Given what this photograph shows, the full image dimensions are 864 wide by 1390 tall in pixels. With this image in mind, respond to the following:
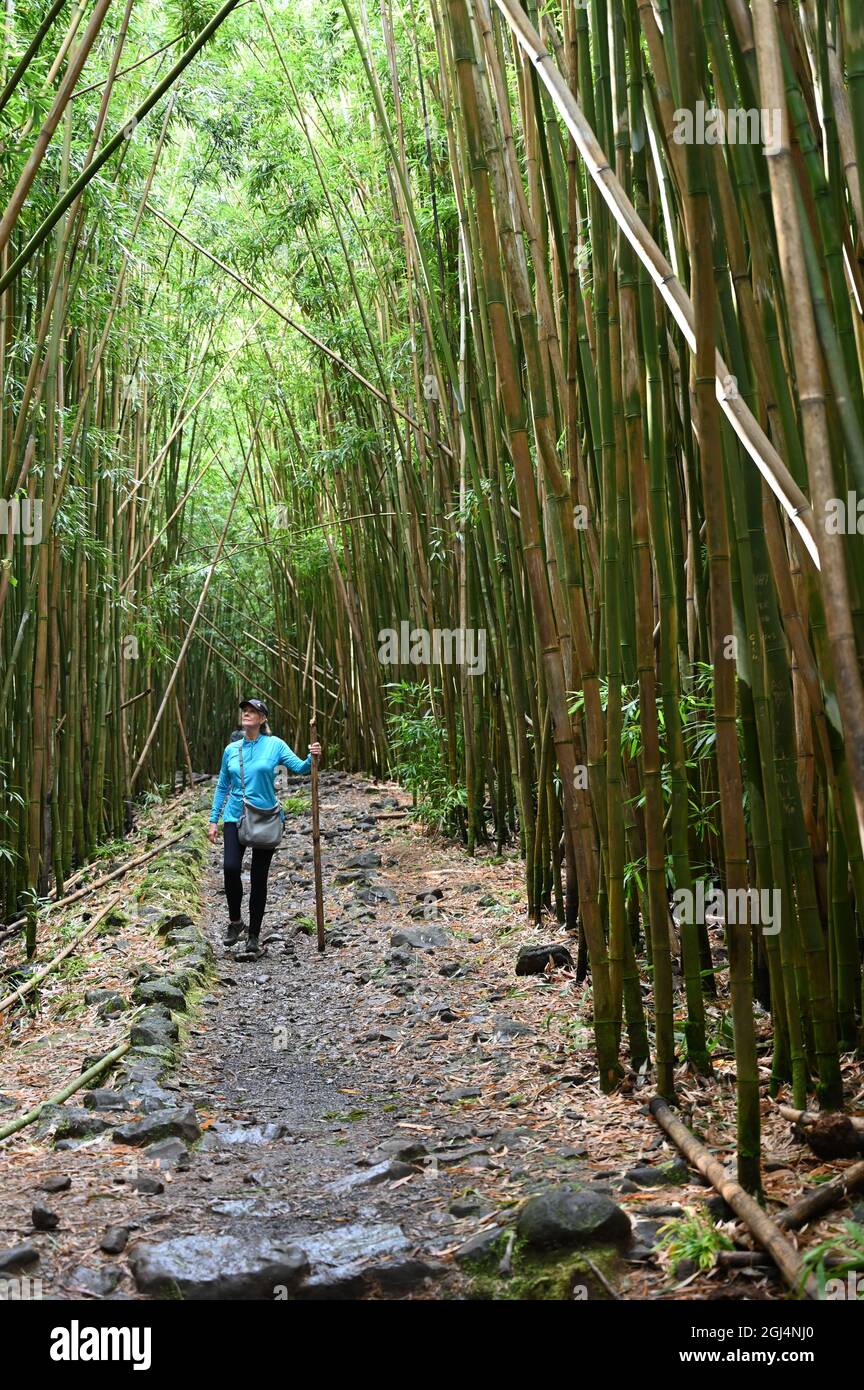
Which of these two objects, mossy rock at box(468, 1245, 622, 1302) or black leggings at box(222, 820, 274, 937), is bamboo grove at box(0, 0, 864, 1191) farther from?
black leggings at box(222, 820, 274, 937)

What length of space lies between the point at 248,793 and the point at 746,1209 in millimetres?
2953

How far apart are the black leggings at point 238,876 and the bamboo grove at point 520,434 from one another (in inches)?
27.0

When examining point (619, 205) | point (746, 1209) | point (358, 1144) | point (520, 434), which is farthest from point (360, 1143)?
point (619, 205)

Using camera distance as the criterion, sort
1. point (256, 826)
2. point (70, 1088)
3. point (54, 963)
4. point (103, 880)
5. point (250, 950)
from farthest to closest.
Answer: point (103, 880) < point (256, 826) < point (250, 950) < point (54, 963) < point (70, 1088)

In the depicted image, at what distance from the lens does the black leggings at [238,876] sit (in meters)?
4.11

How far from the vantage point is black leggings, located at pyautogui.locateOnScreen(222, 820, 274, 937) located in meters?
4.11

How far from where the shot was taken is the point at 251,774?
13.7 feet

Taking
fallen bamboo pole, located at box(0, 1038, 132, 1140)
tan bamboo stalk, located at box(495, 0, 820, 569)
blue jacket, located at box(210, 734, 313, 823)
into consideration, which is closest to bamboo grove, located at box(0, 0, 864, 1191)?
tan bamboo stalk, located at box(495, 0, 820, 569)

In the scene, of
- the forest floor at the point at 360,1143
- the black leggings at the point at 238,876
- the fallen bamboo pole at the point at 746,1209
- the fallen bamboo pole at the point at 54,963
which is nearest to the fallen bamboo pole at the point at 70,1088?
the forest floor at the point at 360,1143

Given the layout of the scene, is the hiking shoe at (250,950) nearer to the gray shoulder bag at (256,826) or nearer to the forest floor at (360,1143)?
the forest floor at (360,1143)

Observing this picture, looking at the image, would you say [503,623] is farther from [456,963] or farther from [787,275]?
[787,275]

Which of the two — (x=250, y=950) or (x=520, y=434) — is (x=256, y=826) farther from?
(x=520, y=434)
